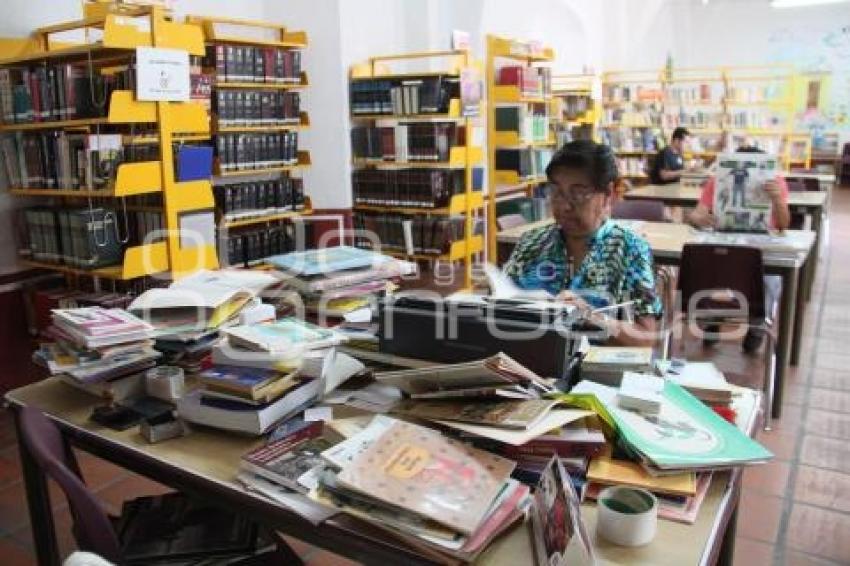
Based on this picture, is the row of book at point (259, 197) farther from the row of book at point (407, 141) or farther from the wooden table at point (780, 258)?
the wooden table at point (780, 258)

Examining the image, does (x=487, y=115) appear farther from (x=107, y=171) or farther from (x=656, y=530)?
(x=656, y=530)

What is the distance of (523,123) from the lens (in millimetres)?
6234

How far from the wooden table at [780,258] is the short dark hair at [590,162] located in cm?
139

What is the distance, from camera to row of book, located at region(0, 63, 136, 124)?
3.68m

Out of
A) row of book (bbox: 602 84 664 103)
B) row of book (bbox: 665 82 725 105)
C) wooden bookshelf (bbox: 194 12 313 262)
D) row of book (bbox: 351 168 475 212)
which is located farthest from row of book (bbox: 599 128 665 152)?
wooden bookshelf (bbox: 194 12 313 262)

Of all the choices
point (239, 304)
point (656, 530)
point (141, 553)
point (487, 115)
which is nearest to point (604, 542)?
point (656, 530)

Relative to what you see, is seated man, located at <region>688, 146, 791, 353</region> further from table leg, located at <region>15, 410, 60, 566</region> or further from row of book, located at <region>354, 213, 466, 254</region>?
table leg, located at <region>15, 410, 60, 566</region>

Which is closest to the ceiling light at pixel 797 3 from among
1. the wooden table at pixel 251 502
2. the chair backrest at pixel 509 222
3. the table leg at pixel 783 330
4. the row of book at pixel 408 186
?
the row of book at pixel 408 186

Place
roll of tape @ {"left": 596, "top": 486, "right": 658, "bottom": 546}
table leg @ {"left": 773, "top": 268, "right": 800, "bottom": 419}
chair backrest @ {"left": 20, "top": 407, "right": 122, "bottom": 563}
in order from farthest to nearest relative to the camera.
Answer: table leg @ {"left": 773, "top": 268, "right": 800, "bottom": 419}
chair backrest @ {"left": 20, "top": 407, "right": 122, "bottom": 563}
roll of tape @ {"left": 596, "top": 486, "right": 658, "bottom": 546}

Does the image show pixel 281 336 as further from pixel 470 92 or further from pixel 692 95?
pixel 692 95

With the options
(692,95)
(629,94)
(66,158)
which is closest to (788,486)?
(66,158)

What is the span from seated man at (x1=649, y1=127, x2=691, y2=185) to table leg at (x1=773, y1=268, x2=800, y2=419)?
4856mm

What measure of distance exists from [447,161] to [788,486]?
334cm

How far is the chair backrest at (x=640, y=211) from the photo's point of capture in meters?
5.03
